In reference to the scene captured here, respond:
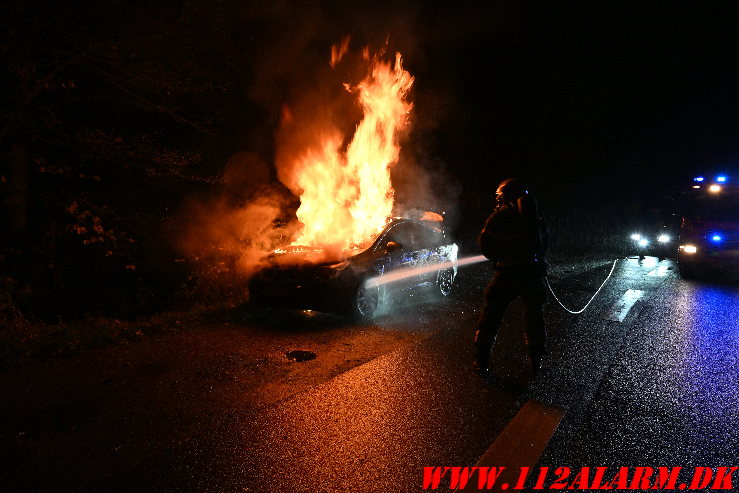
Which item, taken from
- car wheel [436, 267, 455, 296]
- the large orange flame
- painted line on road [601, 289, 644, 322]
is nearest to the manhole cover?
the large orange flame

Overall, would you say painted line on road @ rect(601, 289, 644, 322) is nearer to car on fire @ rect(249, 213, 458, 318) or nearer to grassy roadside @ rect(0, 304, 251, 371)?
car on fire @ rect(249, 213, 458, 318)

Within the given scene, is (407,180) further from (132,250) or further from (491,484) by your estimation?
(491,484)

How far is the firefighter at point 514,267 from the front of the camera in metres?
4.92

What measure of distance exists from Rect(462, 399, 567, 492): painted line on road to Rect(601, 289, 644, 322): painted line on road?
4.23 meters

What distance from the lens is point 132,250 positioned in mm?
11461

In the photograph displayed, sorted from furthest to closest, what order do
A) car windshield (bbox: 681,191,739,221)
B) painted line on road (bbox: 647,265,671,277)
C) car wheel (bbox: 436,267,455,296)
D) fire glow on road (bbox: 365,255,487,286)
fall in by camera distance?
painted line on road (bbox: 647,265,671,277), car windshield (bbox: 681,191,739,221), car wheel (bbox: 436,267,455,296), fire glow on road (bbox: 365,255,487,286)

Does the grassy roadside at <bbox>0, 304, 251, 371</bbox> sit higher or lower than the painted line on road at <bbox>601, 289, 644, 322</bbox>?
lower

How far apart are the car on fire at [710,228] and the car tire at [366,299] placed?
32.1ft

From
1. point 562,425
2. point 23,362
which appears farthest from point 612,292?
point 23,362

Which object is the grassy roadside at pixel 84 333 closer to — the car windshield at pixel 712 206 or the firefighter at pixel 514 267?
the firefighter at pixel 514 267

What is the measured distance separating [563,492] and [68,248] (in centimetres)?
1141

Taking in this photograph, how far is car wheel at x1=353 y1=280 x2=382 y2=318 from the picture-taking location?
295 inches

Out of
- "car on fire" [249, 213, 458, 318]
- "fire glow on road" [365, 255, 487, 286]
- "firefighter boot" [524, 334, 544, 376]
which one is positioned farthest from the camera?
"fire glow on road" [365, 255, 487, 286]

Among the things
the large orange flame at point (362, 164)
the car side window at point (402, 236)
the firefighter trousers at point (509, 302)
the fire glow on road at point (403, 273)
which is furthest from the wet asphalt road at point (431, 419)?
the large orange flame at point (362, 164)
